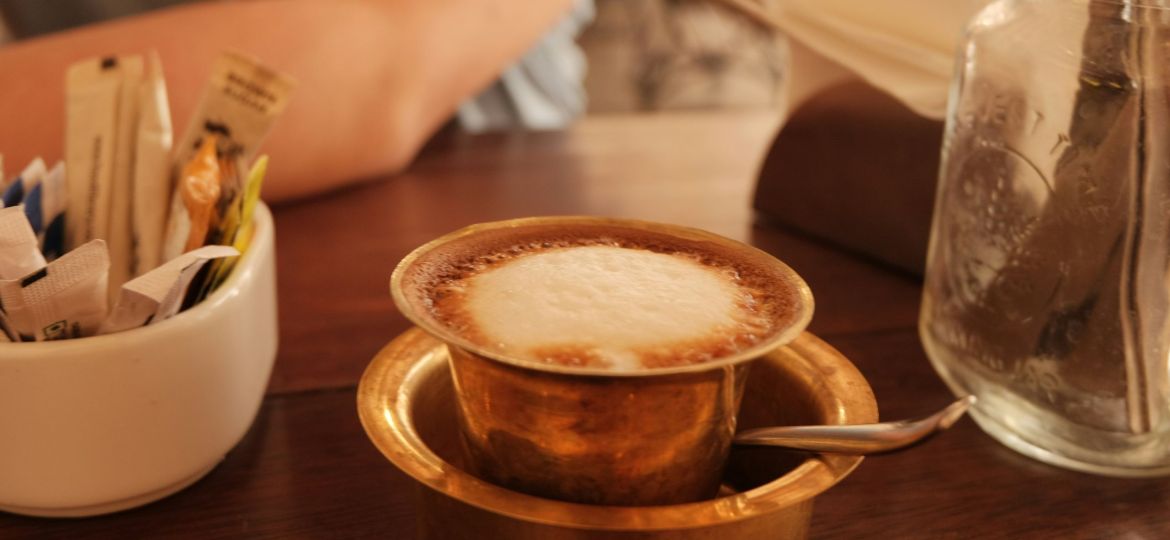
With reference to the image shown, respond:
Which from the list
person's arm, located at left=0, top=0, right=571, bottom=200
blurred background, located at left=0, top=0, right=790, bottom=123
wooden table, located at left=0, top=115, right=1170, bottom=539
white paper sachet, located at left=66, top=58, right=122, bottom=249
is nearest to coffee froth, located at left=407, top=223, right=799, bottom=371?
wooden table, located at left=0, top=115, right=1170, bottom=539

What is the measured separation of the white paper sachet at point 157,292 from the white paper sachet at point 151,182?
0.08 m

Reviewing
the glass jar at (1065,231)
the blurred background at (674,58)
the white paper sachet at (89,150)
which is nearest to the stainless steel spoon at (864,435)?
the glass jar at (1065,231)

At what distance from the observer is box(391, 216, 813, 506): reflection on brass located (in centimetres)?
31

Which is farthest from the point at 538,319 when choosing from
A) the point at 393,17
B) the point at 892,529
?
the point at 393,17

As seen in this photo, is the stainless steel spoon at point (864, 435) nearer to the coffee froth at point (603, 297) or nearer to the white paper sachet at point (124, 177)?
the coffee froth at point (603, 297)

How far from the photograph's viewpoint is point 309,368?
54 centimetres

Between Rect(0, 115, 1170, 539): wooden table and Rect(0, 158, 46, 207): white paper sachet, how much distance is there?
15 centimetres

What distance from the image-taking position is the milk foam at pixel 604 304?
33cm

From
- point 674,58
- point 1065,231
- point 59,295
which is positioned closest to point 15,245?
point 59,295

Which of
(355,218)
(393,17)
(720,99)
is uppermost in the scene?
(393,17)

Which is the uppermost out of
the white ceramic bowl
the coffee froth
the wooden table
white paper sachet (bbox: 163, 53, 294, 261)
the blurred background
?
white paper sachet (bbox: 163, 53, 294, 261)

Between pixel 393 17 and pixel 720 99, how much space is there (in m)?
1.67

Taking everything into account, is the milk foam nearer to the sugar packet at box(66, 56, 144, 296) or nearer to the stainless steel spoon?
the stainless steel spoon

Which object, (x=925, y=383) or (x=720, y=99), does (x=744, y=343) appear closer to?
(x=925, y=383)
